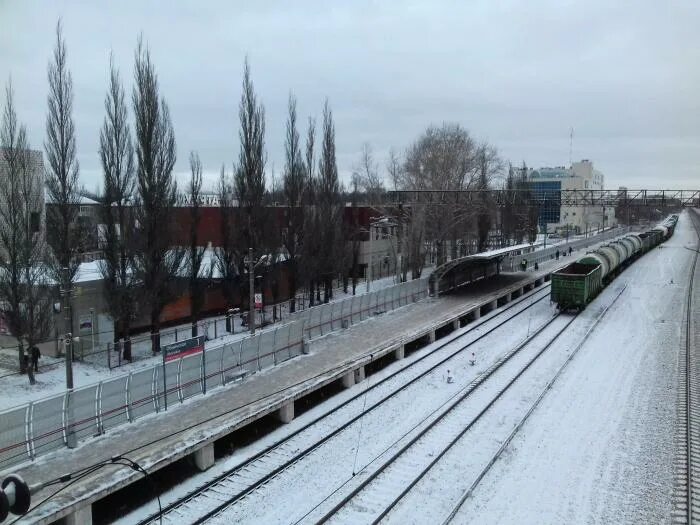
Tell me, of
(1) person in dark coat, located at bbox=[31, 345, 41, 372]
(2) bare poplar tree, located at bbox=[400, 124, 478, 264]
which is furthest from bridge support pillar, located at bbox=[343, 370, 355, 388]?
(2) bare poplar tree, located at bbox=[400, 124, 478, 264]

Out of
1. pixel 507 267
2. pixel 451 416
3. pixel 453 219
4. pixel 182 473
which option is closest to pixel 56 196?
pixel 182 473

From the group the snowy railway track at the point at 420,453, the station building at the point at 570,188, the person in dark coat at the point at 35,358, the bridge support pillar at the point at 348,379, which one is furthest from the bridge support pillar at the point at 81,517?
the station building at the point at 570,188

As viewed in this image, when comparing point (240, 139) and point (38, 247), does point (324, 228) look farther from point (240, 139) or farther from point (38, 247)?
point (38, 247)

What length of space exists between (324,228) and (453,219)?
15240 millimetres

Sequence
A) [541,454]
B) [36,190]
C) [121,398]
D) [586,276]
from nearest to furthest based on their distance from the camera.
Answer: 1. [541,454]
2. [121,398]
3. [36,190]
4. [586,276]

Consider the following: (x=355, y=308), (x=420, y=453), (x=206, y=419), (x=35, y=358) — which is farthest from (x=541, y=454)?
(x=35, y=358)

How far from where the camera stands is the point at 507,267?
5028 cm

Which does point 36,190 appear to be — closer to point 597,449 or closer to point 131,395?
point 131,395

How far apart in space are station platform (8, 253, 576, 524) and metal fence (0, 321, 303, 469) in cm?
30

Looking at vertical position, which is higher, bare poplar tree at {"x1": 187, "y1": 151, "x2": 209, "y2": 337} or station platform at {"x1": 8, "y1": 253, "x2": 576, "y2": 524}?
bare poplar tree at {"x1": 187, "y1": 151, "x2": 209, "y2": 337}

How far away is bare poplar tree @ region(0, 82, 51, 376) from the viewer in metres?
20.0

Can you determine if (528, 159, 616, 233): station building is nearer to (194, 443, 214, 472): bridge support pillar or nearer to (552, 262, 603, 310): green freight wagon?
(552, 262, 603, 310): green freight wagon

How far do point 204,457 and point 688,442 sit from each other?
11830mm

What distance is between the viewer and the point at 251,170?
29297 millimetres
